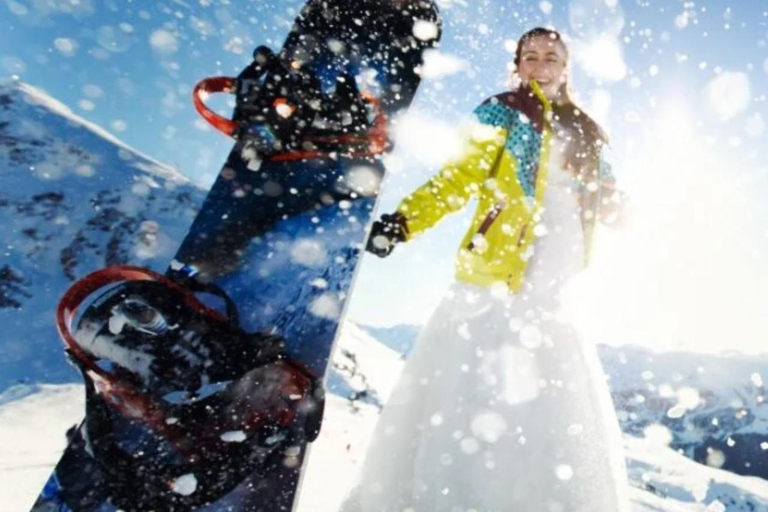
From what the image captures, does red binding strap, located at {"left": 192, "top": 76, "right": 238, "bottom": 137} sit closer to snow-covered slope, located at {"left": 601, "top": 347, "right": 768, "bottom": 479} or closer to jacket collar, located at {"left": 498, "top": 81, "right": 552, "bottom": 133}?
jacket collar, located at {"left": 498, "top": 81, "right": 552, "bottom": 133}

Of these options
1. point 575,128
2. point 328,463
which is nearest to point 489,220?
point 575,128

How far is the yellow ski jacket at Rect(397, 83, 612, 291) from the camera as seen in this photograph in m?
A: 1.67

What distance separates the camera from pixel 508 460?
1.38 m

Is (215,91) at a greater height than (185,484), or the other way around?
(215,91)

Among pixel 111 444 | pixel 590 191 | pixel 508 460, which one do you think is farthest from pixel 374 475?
pixel 590 191

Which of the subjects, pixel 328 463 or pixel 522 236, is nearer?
pixel 522 236

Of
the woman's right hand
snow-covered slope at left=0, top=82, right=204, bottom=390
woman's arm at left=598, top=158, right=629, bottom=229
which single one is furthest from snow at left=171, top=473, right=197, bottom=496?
snow-covered slope at left=0, top=82, right=204, bottom=390

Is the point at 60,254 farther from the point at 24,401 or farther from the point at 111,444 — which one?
the point at 111,444

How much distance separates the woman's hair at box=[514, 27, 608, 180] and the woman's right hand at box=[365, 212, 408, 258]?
676 mm

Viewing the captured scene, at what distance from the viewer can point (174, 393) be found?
168 centimetres

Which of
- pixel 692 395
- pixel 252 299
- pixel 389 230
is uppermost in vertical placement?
pixel 389 230

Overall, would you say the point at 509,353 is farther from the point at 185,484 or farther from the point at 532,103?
the point at 185,484

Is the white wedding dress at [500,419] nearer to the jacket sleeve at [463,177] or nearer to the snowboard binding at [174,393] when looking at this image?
the jacket sleeve at [463,177]

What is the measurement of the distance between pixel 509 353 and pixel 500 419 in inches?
7.7
